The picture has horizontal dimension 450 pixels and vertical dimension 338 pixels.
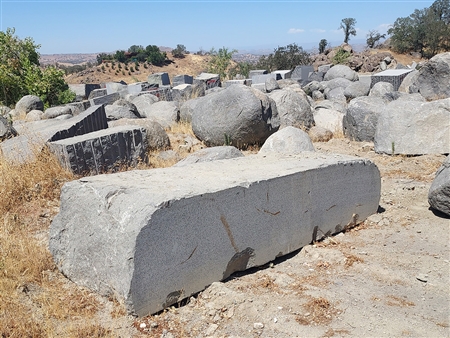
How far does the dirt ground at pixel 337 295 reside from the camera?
256 cm

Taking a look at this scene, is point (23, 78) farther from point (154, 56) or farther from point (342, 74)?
point (154, 56)

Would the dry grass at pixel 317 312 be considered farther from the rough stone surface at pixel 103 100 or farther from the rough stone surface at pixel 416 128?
the rough stone surface at pixel 103 100

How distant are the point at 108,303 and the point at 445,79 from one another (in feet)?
33.3

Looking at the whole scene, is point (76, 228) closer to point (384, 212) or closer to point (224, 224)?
point (224, 224)

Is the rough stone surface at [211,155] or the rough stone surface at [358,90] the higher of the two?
the rough stone surface at [211,155]

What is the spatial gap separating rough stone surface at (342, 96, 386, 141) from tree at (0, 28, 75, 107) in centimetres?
1027

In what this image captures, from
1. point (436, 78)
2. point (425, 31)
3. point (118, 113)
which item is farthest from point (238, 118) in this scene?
point (425, 31)

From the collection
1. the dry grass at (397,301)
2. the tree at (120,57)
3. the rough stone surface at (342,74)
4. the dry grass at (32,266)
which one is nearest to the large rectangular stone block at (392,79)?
the rough stone surface at (342,74)

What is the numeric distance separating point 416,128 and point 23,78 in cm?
1323

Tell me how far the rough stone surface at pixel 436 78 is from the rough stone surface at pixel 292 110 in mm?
4016

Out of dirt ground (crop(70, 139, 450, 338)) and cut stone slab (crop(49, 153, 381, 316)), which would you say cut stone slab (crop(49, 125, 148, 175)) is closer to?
cut stone slab (crop(49, 153, 381, 316))

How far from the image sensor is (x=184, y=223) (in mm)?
2758

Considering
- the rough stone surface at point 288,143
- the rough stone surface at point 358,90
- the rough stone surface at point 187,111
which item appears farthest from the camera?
the rough stone surface at point 358,90

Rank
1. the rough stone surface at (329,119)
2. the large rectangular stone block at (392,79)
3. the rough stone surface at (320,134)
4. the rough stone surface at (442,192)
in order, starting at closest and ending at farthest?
the rough stone surface at (442,192) < the rough stone surface at (320,134) < the rough stone surface at (329,119) < the large rectangular stone block at (392,79)
